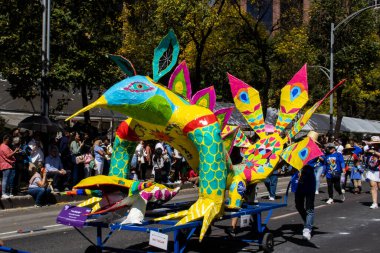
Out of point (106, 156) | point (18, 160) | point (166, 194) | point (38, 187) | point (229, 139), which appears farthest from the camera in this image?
point (106, 156)

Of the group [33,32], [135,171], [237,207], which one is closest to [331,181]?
[135,171]

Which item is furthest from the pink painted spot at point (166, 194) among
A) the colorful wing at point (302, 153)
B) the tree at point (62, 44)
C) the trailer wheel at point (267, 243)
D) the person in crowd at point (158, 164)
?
the person in crowd at point (158, 164)

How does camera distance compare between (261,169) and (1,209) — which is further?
(1,209)

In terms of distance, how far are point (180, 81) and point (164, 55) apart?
1.60 ft

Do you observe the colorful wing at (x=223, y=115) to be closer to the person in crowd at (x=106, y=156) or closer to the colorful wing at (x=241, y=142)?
the colorful wing at (x=241, y=142)

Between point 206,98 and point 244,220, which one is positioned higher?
point 206,98

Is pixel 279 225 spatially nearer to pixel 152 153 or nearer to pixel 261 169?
pixel 261 169

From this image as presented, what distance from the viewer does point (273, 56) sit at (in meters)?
33.2

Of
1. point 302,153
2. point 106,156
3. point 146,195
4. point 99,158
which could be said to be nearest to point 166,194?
point 146,195

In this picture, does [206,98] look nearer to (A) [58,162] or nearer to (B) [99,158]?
(A) [58,162]

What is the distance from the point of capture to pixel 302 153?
8.62 metres

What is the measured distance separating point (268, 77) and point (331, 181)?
34.7 ft

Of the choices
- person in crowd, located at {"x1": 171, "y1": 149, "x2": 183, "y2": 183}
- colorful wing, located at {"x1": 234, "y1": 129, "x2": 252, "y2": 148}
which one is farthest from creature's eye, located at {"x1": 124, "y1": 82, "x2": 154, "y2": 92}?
person in crowd, located at {"x1": 171, "y1": 149, "x2": 183, "y2": 183}

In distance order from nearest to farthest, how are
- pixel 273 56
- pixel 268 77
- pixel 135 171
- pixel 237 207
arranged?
pixel 237 207 < pixel 135 171 < pixel 268 77 < pixel 273 56
